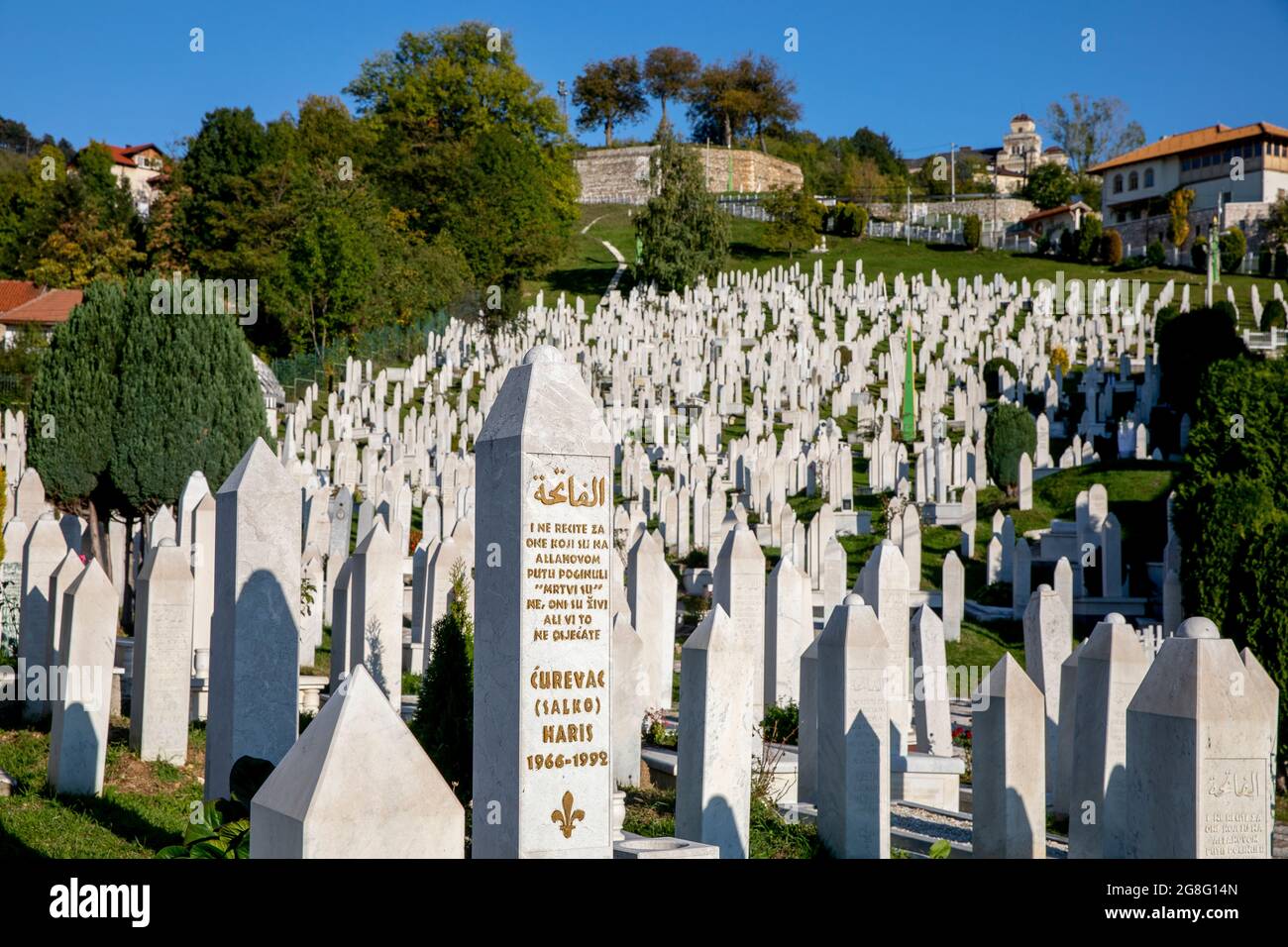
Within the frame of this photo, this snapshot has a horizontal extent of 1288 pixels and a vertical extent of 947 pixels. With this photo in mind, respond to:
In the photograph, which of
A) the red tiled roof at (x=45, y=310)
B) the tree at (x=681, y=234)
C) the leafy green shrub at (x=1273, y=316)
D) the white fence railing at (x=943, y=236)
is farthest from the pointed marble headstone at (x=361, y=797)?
the white fence railing at (x=943, y=236)

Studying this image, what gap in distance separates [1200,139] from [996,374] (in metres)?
44.0

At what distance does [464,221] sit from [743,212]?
3248 cm

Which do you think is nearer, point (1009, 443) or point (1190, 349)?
point (1009, 443)

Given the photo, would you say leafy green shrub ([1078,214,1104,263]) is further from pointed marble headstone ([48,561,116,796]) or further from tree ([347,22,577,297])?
pointed marble headstone ([48,561,116,796])

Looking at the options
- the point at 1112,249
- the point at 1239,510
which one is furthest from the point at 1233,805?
the point at 1112,249

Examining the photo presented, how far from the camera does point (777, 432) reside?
114 feet

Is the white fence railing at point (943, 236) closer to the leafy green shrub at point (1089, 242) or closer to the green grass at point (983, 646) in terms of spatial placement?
the leafy green shrub at point (1089, 242)

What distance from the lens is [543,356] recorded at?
7066mm

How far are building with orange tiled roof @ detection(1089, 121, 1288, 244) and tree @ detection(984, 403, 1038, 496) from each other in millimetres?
44889

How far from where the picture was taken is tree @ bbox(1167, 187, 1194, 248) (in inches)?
2662

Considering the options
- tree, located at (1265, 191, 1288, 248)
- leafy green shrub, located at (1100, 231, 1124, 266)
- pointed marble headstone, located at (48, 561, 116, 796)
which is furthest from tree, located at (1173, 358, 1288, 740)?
tree, located at (1265, 191, 1288, 248)

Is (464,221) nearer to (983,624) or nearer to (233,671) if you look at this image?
(983,624)

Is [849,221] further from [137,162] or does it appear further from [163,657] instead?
[163,657]
